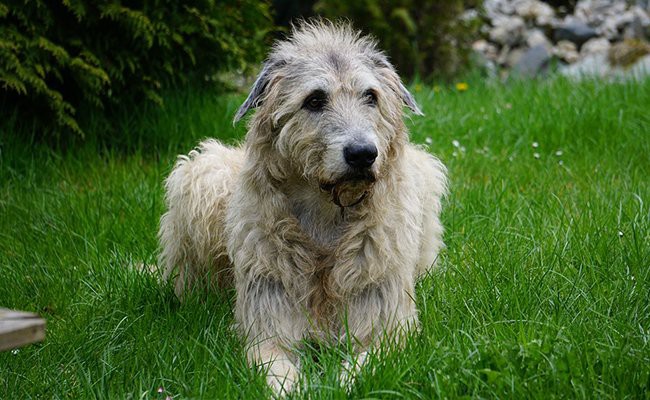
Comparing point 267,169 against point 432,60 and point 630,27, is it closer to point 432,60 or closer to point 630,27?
point 432,60

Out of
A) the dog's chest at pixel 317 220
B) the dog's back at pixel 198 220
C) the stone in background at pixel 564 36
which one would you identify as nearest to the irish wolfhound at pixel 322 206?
the dog's chest at pixel 317 220

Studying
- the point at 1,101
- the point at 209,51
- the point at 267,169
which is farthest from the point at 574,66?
the point at 267,169

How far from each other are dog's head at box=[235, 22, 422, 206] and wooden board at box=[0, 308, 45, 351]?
59.8 inches

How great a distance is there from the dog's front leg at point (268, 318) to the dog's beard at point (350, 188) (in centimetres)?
47

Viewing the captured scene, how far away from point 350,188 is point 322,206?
240mm

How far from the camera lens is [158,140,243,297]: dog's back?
452cm

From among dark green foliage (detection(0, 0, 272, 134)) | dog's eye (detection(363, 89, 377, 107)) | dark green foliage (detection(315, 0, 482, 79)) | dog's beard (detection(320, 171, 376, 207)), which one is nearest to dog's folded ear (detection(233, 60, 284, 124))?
dog's eye (detection(363, 89, 377, 107))

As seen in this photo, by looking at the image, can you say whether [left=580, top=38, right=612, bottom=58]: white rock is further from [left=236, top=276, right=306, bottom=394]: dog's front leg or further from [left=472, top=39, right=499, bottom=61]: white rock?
[left=236, top=276, right=306, bottom=394]: dog's front leg

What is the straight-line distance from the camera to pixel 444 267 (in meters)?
4.46

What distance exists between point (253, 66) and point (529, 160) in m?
2.58

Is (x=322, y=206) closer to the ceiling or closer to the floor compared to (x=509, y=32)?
closer to the ceiling

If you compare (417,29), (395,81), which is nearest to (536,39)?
(417,29)

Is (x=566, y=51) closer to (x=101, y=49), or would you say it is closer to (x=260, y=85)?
(x=101, y=49)

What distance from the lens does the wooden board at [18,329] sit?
229 cm
